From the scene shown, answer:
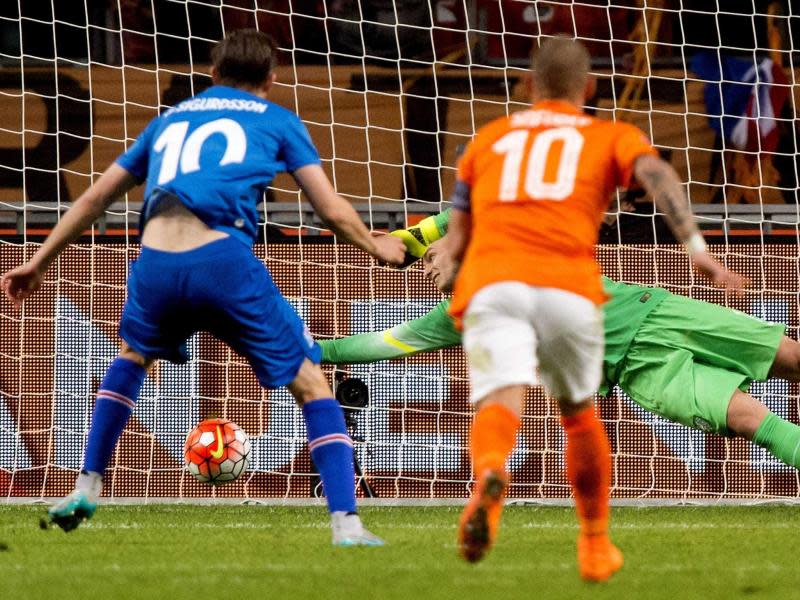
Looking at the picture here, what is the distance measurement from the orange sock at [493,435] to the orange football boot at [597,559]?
0.36m

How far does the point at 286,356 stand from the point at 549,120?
4.48ft

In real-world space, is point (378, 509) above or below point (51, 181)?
below

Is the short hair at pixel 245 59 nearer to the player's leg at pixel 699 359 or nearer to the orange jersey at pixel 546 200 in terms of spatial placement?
the orange jersey at pixel 546 200

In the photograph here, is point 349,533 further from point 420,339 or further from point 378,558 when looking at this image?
point 420,339

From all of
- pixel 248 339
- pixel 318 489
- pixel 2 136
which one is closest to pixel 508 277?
pixel 248 339

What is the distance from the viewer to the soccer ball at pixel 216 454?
7.49m

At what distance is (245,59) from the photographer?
5371mm

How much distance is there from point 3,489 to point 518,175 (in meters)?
5.00

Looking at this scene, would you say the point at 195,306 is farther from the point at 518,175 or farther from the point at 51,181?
the point at 51,181

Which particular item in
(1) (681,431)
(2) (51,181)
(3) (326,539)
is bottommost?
(3) (326,539)

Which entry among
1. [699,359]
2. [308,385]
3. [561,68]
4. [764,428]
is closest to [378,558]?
[308,385]

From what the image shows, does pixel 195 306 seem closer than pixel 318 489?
Yes

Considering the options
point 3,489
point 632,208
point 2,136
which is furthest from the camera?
point 2,136

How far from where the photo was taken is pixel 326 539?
18.6ft
